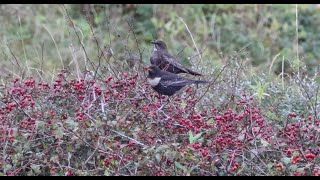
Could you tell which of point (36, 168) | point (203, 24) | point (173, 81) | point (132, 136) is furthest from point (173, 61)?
point (203, 24)

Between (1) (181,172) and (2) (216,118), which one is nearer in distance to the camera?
(1) (181,172)

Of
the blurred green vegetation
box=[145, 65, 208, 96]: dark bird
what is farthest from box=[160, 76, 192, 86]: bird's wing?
the blurred green vegetation

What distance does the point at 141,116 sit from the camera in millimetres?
4605

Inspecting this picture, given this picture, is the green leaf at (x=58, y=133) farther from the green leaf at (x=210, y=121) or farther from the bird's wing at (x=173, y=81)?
the bird's wing at (x=173, y=81)

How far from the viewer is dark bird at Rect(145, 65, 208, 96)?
534cm

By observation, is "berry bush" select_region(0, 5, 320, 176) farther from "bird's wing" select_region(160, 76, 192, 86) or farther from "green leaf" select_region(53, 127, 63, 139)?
"bird's wing" select_region(160, 76, 192, 86)

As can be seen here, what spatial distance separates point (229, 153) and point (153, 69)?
1533 mm

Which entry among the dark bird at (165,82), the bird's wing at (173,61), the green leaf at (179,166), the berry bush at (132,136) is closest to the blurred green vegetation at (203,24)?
the bird's wing at (173,61)

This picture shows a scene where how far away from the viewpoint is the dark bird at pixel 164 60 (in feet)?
20.9

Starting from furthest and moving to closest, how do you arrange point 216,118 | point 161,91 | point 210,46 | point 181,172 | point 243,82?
point 210,46 < point 243,82 < point 161,91 < point 216,118 < point 181,172

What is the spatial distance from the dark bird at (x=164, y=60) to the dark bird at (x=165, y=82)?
1.96 ft

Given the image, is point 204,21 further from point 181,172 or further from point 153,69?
point 181,172

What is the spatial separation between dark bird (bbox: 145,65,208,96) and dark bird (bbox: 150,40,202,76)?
23.5 inches

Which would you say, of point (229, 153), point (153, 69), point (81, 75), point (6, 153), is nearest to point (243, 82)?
point (153, 69)
